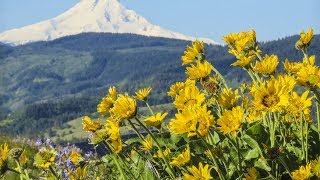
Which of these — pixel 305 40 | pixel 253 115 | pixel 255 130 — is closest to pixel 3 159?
pixel 255 130

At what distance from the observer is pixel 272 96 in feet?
10.3

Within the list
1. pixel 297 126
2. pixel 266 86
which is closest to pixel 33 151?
pixel 297 126

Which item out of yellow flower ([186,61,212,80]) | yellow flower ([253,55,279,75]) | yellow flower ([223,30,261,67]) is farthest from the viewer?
yellow flower ([223,30,261,67])

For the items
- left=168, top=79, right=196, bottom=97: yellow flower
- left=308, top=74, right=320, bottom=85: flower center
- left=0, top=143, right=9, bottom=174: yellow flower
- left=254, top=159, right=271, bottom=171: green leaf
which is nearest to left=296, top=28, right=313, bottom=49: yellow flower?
left=168, top=79, right=196, bottom=97: yellow flower

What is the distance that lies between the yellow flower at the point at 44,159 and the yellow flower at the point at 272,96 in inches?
68.7

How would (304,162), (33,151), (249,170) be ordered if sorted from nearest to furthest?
1. (249,170)
2. (304,162)
3. (33,151)

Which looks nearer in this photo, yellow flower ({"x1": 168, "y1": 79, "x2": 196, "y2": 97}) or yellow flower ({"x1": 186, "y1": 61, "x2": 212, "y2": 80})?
yellow flower ({"x1": 186, "y1": 61, "x2": 212, "y2": 80})

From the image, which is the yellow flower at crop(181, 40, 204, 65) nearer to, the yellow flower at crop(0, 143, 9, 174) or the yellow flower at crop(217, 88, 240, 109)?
the yellow flower at crop(217, 88, 240, 109)

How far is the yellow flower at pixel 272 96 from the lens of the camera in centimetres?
308

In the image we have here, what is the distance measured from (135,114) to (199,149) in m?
1.01

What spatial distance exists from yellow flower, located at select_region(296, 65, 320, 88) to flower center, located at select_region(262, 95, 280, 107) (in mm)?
446

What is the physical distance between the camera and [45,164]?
402cm

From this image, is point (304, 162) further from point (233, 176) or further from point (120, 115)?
point (120, 115)

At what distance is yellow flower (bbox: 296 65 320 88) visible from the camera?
346 centimetres
